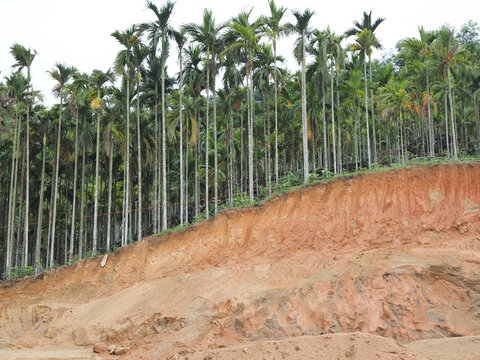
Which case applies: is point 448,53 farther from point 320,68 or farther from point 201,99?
point 201,99

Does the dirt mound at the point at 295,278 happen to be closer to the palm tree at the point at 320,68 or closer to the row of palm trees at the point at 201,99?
the row of palm trees at the point at 201,99

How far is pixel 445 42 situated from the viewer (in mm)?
23562

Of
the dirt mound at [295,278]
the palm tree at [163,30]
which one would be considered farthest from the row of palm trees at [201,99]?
the dirt mound at [295,278]

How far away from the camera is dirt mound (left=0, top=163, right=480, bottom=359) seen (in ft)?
41.1

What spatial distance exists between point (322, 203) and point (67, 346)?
11509 mm

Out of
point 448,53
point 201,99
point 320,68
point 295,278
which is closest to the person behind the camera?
point 295,278

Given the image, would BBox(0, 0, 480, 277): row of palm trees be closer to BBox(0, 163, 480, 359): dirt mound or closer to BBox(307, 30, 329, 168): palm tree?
BBox(307, 30, 329, 168): palm tree

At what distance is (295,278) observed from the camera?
48.0 ft

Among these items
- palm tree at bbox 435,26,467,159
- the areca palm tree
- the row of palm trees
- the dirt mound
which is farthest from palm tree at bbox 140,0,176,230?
palm tree at bbox 435,26,467,159

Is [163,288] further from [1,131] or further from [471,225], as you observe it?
[1,131]

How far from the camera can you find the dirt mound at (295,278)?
12523 mm

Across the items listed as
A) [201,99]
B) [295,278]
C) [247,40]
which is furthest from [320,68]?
[295,278]

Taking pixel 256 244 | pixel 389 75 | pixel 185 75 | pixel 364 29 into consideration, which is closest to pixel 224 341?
pixel 256 244

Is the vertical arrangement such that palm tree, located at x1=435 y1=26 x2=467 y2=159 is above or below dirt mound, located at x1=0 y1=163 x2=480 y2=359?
above
